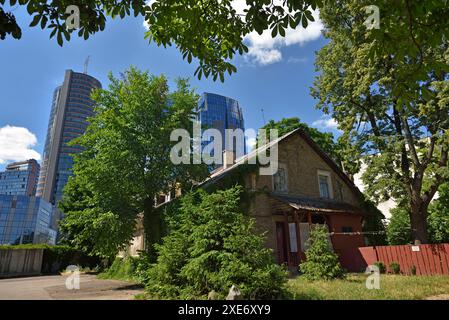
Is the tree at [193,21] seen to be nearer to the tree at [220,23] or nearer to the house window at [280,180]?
the tree at [220,23]

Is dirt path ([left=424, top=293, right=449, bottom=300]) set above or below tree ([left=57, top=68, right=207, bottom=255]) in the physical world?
below

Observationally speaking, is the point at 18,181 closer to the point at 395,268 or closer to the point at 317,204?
the point at 317,204

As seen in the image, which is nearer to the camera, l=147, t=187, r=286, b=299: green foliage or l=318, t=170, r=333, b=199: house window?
l=147, t=187, r=286, b=299: green foliage

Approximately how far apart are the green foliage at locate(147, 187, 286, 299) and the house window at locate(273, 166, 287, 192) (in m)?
9.47

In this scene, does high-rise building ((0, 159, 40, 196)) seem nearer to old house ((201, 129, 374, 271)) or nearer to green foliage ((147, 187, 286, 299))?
old house ((201, 129, 374, 271))

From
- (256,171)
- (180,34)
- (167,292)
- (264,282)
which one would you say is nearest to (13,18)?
(180,34)

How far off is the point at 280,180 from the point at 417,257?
826 cm

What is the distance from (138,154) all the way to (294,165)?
10.2 meters

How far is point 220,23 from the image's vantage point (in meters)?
4.49

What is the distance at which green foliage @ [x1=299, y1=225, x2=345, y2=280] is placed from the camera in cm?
1244

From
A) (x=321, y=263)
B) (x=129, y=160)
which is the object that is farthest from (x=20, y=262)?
(x=321, y=263)

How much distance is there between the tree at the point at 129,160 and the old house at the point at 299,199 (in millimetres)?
3014

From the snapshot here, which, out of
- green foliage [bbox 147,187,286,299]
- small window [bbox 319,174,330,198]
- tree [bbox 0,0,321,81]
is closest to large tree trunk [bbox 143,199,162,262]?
green foliage [bbox 147,187,286,299]
